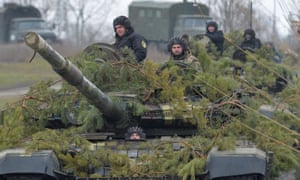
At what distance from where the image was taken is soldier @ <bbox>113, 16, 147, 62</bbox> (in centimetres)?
1145

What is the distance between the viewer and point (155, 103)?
1027cm

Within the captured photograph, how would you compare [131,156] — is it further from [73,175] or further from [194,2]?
[194,2]

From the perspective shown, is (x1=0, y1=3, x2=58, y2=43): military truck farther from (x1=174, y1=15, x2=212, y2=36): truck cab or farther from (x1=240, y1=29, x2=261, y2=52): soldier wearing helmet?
(x1=240, y1=29, x2=261, y2=52): soldier wearing helmet

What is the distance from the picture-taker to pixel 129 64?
1027 centimetres

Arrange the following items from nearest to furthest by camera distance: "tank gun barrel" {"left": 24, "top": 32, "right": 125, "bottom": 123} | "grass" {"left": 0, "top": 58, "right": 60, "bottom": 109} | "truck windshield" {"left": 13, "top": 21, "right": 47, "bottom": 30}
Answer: "tank gun barrel" {"left": 24, "top": 32, "right": 125, "bottom": 123}
"grass" {"left": 0, "top": 58, "right": 60, "bottom": 109}
"truck windshield" {"left": 13, "top": 21, "right": 47, "bottom": 30}

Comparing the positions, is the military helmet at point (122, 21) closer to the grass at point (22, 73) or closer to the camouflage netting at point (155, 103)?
the camouflage netting at point (155, 103)

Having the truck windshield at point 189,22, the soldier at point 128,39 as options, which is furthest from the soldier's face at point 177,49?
the truck windshield at point 189,22

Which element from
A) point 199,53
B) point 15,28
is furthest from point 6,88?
point 199,53

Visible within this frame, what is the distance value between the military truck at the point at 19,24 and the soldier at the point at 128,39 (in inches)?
1175

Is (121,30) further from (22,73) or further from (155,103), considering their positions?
(22,73)

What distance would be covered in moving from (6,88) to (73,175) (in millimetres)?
20680

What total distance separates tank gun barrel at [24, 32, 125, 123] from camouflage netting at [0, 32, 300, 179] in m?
0.17

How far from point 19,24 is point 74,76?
34.8 meters

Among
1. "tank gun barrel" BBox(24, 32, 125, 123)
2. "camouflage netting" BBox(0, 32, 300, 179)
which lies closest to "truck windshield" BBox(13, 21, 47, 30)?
"camouflage netting" BBox(0, 32, 300, 179)
